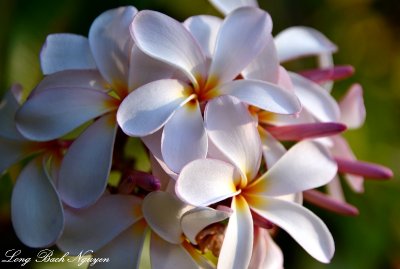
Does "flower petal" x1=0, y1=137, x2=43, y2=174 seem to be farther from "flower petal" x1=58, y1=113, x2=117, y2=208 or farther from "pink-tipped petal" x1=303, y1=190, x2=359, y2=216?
"pink-tipped petal" x1=303, y1=190, x2=359, y2=216

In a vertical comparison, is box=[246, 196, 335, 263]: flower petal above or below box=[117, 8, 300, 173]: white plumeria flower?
below

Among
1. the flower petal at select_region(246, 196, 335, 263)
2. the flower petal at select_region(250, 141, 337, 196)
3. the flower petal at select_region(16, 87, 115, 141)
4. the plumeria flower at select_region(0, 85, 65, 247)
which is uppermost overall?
the flower petal at select_region(16, 87, 115, 141)

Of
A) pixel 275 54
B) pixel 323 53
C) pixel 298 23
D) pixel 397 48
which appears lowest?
pixel 397 48

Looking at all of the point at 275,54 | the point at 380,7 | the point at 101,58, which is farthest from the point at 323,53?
the point at 380,7

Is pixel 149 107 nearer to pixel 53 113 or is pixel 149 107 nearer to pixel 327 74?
pixel 53 113

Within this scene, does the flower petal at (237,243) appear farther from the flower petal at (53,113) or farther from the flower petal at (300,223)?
the flower petal at (53,113)

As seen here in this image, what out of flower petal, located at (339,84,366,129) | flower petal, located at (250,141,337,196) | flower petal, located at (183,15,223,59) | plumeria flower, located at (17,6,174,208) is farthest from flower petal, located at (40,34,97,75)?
flower petal, located at (339,84,366,129)

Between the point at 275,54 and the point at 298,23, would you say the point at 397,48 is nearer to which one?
the point at 298,23
